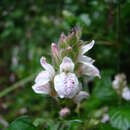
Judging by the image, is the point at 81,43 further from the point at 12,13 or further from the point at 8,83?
the point at 8,83

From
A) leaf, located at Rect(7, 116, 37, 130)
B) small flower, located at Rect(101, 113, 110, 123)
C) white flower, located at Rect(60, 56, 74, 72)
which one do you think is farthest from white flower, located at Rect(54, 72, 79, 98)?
small flower, located at Rect(101, 113, 110, 123)

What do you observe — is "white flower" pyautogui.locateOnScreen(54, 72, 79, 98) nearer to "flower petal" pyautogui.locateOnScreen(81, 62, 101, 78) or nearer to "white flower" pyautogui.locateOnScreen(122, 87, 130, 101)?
"flower petal" pyautogui.locateOnScreen(81, 62, 101, 78)

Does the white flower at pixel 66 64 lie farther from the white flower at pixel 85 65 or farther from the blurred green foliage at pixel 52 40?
the blurred green foliage at pixel 52 40

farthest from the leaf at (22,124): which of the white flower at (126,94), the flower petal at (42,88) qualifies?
the white flower at (126,94)

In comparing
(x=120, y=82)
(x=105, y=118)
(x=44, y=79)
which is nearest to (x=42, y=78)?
(x=44, y=79)

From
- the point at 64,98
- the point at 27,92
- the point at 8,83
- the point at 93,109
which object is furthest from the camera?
the point at 8,83

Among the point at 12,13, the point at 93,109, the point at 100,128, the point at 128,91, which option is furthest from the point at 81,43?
the point at 12,13

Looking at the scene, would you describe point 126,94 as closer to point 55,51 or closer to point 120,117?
point 120,117
